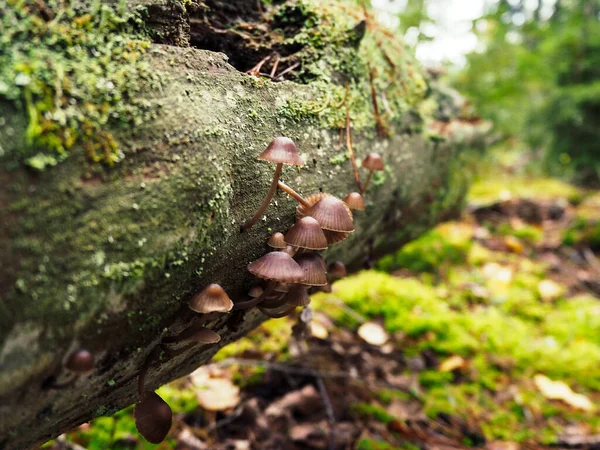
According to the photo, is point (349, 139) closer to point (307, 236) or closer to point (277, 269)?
point (307, 236)

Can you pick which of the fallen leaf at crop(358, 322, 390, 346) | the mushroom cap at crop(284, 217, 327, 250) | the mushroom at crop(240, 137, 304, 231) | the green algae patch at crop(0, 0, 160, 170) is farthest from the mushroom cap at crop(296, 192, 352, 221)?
the fallen leaf at crop(358, 322, 390, 346)

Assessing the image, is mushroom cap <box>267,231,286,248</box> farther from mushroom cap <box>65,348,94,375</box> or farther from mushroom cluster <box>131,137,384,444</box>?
mushroom cap <box>65,348,94,375</box>

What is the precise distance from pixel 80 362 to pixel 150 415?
A: 0.56 metres

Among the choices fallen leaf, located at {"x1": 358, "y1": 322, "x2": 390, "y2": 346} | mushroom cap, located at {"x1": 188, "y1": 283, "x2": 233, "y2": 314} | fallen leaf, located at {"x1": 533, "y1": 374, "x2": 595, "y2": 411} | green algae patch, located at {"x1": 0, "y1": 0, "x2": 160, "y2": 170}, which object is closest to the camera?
green algae patch, located at {"x1": 0, "y1": 0, "x2": 160, "y2": 170}

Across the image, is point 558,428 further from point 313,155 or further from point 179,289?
point 179,289

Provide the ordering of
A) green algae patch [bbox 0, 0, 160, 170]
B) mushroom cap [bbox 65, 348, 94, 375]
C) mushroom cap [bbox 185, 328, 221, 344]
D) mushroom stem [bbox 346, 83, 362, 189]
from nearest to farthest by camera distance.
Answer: green algae patch [bbox 0, 0, 160, 170] < mushroom cap [bbox 65, 348, 94, 375] < mushroom cap [bbox 185, 328, 221, 344] < mushroom stem [bbox 346, 83, 362, 189]

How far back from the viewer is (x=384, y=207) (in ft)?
8.50

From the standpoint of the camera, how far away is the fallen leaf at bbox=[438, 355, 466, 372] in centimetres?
366

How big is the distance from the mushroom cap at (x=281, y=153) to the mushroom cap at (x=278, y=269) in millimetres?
309

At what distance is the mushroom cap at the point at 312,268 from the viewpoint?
5.50ft

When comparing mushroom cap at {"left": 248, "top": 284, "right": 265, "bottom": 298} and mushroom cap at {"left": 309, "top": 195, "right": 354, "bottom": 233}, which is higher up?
mushroom cap at {"left": 309, "top": 195, "right": 354, "bottom": 233}

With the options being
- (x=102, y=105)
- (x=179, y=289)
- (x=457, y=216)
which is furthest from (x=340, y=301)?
(x=102, y=105)

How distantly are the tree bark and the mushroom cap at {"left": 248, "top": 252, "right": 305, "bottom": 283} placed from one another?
0.12 metres

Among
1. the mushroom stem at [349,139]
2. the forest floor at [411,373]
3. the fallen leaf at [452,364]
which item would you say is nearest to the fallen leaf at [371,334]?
the forest floor at [411,373]
